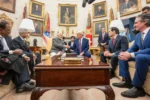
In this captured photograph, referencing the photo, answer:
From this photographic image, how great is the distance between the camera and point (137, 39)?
8.32 ft

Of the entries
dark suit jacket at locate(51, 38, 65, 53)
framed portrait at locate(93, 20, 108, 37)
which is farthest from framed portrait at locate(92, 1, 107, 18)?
dark suit jacket at locate(51, 38, 65, 53)

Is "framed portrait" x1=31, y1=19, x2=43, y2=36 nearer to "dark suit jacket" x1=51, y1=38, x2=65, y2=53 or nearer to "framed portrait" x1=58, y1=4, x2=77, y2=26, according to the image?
"framed portrait" x1=58, y1=4, x2=77, y2=26

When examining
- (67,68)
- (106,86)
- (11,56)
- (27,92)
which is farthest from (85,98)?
(11,56)

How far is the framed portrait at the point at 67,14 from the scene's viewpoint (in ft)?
29.3

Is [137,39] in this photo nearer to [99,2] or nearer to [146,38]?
[146,38]

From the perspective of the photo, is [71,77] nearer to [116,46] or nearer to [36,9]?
[116,46]

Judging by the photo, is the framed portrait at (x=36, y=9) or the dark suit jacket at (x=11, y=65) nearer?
the dark suit jacket at (x=11, y=65)

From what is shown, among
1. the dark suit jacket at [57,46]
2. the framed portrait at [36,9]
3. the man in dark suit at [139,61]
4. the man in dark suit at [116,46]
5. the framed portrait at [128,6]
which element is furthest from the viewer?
the framed portrait at [36,9]

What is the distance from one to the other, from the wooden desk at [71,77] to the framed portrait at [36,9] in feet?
23.2

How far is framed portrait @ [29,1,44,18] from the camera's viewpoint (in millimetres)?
8016

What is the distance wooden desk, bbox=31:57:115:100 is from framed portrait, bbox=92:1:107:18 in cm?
731

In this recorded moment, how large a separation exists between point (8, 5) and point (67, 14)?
3474mm

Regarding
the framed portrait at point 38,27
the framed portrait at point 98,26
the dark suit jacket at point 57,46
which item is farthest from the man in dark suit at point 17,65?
the framed portrait at point 98,26

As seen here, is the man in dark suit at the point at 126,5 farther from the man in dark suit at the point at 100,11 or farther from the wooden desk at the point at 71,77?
the wooden desk at the point at 71,77
